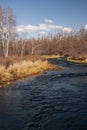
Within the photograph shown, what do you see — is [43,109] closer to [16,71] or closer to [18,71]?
[16,71]

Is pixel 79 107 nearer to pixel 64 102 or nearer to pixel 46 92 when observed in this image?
pixel 64 102

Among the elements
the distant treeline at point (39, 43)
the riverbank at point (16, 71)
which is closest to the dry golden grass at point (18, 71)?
the riverbank at point (16, 71)

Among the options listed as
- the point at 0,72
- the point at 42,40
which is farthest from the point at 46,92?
the point at 42,40

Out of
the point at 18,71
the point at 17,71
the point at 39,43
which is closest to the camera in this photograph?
the point at 17,71

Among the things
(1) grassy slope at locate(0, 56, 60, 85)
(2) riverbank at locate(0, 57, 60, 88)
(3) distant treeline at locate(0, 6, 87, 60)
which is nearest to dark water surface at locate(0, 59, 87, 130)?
(2) riverbank at locate(0, 57, 60, 88)

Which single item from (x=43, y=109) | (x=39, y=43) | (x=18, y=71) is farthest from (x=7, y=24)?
(x=39, y=43)

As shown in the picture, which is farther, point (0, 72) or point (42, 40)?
point (42, 40)

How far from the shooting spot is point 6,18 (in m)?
46.7

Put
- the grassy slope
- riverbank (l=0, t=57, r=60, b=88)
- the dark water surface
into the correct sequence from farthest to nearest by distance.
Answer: the grassy slope → riverbank (l=0, t=57, r=60, b=88) → the dark water surface

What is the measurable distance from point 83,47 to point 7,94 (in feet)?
204

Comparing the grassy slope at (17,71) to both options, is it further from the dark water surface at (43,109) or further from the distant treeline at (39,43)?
the distant treeline at (39,43)

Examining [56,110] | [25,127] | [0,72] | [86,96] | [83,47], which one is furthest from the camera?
[83,47]

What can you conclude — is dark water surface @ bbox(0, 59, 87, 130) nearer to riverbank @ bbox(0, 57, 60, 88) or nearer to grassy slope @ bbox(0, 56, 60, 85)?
riverbank @ bbox(0, 57, 60, 88)

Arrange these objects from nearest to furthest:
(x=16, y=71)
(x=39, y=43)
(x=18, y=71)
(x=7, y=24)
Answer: (x=16, y=71) → (x=18, y=71) → (x=7, y=24) → (x=39, y=43)
